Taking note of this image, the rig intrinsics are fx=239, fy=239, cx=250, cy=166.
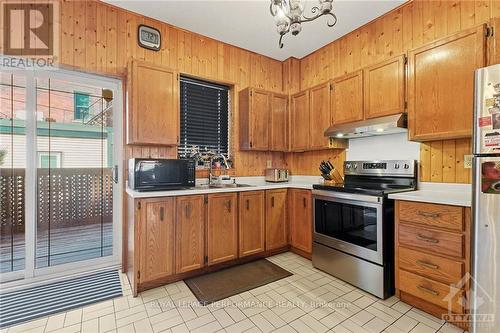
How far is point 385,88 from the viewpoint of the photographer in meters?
2.50

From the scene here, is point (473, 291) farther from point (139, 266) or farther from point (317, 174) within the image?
point (139, 266)

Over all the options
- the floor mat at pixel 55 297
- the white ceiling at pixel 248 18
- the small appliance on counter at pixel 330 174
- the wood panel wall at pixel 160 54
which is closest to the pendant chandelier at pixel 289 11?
the white ceiling at pixel 248 18

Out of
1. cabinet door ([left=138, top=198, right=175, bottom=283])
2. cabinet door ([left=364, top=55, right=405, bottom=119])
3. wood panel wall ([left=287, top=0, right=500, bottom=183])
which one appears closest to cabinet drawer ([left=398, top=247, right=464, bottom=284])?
wood panel wall ([left=287, top=0, right=500, bottom=183])

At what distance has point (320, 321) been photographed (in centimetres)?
184

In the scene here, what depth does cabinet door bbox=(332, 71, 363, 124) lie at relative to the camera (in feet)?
9.02

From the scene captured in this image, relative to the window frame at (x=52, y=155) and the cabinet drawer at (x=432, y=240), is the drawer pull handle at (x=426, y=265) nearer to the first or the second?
the cabinet drawer at (x=432, y=240)

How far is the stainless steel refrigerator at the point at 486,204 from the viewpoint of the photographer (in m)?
1.49

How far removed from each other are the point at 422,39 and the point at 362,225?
2.02 m

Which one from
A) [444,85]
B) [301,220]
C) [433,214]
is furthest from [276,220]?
[444,85]

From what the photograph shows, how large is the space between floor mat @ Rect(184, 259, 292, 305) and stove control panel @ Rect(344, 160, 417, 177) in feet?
4.91

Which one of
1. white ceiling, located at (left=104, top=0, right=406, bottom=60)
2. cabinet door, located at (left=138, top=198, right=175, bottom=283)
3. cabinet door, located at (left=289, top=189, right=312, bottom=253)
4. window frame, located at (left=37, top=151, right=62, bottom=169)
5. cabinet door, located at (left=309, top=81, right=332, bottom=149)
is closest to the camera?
cabinet door, located at (left=138, top=198, right=175, bottom=283)

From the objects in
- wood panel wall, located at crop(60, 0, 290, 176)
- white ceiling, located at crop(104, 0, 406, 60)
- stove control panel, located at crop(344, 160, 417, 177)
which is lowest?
stove control panel, located at crop(344, 160, 417, 177)

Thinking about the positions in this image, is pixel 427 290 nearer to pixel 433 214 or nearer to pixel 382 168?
pixel 433 214

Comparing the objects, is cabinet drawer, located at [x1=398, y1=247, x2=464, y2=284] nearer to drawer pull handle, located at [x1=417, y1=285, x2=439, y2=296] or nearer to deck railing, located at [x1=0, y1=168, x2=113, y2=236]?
drawer pull handle, located at [x1=417, y1=285, x2=439, y2=296]
